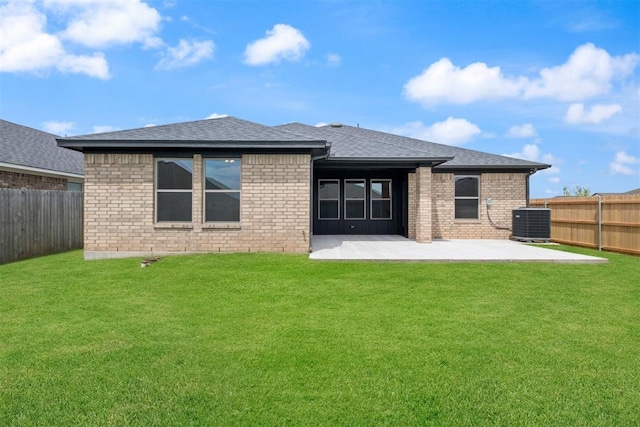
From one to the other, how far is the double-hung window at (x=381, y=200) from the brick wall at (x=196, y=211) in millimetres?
6765

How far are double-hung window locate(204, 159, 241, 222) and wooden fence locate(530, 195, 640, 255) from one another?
11.6m

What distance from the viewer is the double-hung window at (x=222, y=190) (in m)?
10.4

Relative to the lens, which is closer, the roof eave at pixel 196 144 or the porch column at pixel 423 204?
the roof eave at pixel 196 144

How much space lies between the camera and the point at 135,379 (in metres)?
3.34

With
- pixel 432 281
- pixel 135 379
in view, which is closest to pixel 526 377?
pixel 135 379

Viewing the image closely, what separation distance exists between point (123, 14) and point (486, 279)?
11902 millimetres

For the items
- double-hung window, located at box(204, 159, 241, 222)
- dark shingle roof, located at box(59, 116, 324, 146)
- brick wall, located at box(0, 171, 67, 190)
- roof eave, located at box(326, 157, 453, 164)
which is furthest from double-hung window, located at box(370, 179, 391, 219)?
brick wall, located at box(0, 171, 67, 190)

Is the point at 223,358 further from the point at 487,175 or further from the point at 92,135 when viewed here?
the point at 487,175

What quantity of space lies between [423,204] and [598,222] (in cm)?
573

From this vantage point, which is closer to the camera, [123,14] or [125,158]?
[125,158]

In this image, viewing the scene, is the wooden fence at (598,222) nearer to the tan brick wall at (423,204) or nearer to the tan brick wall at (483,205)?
the tan brick wall at (483,205)

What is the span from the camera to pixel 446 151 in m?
15.9

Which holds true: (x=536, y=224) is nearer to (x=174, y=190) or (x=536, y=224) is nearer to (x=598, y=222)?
(x=598, y=222)

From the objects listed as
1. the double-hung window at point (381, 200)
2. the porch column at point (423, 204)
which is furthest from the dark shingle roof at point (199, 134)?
the double-hung window at point (381, 200)
